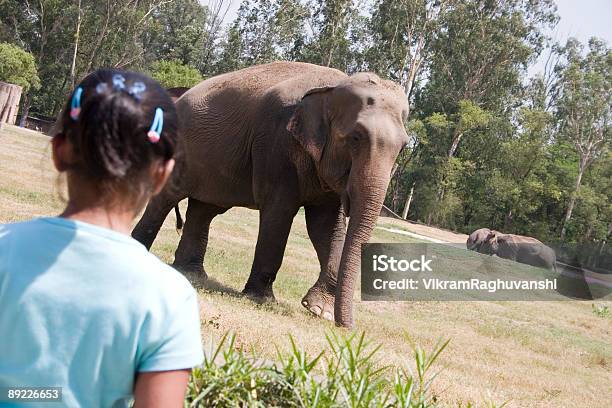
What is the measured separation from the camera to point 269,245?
7887 mm

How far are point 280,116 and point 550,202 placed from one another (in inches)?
1606

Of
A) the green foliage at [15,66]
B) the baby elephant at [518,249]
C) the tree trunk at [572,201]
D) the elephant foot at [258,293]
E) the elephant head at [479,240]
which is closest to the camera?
the elephant foot at [258,293]

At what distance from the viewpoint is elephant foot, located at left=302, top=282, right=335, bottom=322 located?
309 inches

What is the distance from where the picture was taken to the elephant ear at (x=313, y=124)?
768 centimetres

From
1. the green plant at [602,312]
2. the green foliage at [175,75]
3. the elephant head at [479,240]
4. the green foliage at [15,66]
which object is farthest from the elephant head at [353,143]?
the green foliage at [175,75]

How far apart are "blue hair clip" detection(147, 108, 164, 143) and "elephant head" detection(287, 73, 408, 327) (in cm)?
538

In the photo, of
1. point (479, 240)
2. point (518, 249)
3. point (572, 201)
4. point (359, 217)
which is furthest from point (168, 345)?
point (572, 201)

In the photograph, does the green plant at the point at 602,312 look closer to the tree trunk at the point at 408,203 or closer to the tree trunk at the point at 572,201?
the tree trunk at the point at 572,201

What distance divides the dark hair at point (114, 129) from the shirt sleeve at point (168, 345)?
314 mm

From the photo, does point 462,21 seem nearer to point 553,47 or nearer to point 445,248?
point 553,47

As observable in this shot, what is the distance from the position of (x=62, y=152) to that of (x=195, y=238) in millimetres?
8100

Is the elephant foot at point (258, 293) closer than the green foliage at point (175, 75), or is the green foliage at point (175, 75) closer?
the elephant foot at point (258, 293)

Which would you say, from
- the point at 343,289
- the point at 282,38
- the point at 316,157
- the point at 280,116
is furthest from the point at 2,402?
the point at 282,38

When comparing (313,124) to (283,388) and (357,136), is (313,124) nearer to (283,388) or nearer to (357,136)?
(357,136)
